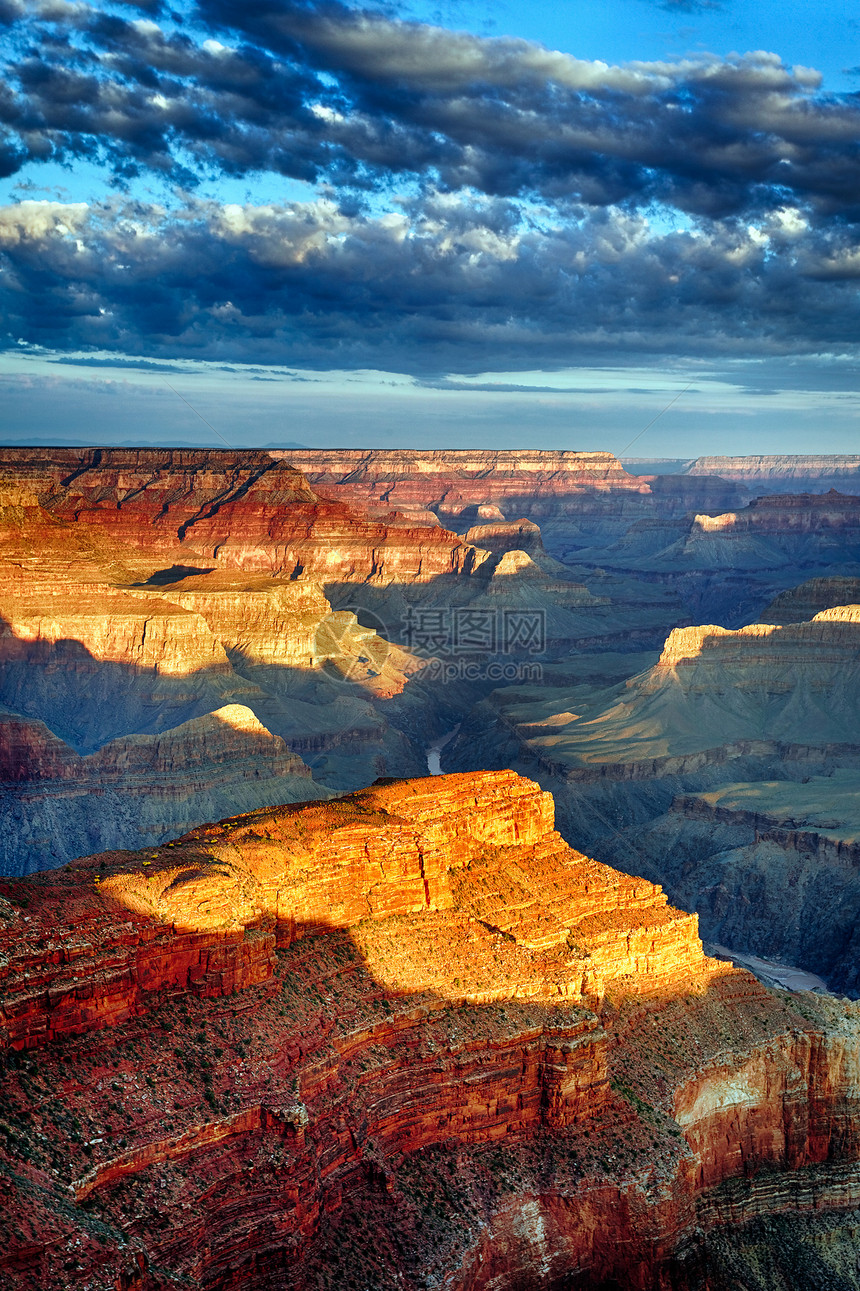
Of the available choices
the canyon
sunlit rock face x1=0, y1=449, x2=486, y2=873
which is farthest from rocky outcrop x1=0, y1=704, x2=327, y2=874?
the canyon

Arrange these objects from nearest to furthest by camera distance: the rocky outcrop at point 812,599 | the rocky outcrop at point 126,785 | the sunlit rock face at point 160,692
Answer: the rocky outcrop at point 126,785
the sunlit rock face at point 160,692
the rocky outcrop at point 812,599

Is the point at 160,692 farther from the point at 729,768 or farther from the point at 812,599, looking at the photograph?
the point at 812,599

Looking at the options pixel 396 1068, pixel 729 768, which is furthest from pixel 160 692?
pixel 396 1068

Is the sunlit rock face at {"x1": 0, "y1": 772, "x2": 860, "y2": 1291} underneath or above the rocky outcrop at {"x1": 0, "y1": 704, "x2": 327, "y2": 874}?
above

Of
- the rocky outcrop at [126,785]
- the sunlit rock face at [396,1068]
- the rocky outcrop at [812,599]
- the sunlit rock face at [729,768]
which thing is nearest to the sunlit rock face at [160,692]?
the rocky outcrop at [126,785]

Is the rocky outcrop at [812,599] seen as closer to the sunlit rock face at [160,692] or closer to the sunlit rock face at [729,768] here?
the sunlit rock face at [729,768]

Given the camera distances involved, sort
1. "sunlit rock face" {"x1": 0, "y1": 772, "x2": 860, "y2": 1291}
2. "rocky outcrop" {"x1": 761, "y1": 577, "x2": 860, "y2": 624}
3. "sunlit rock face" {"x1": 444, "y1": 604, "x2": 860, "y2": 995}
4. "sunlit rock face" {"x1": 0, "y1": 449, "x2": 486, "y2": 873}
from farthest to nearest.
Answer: "rocky outcrop" {"x1": 761, "y1": 577, "x2": 860, "y2": 624}, "sunlit rock face" {"x1": 444, "y1": 604, "x2": 860, "y2": 995}, "sunlit rock face" {"x1": 0, "y1": 449, "x2": 486, "y2": 873}, "sunlit rock face" {"x1": 0, "y1": 772, "x2": 860, "y2": 1291}

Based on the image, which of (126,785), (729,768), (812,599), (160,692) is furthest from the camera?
(812,599)

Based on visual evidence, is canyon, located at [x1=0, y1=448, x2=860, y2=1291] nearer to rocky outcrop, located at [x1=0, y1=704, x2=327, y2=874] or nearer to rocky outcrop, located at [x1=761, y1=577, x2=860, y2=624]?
rocky outcrop, located at [x1=0, y1=704, x2=327, y2=874]

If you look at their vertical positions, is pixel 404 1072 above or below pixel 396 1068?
below
